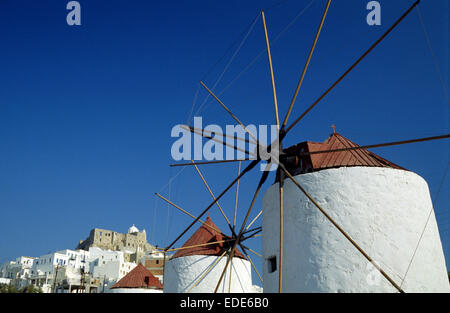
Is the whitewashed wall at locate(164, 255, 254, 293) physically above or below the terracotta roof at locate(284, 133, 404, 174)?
below

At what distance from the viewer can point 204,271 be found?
1702 centimetres

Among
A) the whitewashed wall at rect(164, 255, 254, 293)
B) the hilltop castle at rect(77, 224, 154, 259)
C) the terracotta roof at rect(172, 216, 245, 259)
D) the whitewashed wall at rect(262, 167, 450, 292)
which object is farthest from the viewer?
the hilltop castle at rect(77, 224, 154, 259)

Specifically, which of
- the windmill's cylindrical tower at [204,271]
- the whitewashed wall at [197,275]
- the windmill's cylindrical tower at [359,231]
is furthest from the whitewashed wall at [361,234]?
the whitewashed wall at [197,275]

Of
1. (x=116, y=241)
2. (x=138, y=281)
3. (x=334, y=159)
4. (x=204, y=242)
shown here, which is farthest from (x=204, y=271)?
(x=116, y=241)

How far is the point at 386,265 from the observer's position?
8.73 m

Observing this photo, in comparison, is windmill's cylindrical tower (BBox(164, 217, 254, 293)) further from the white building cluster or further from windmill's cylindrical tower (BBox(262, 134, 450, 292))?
the white building cluster

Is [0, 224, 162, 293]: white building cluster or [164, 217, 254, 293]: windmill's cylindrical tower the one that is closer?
[164, 217, 254, 293]: windmill's cylindrical tower

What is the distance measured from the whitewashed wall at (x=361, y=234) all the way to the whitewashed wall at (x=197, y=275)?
24.5 ft

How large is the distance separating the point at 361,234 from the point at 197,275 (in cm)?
966

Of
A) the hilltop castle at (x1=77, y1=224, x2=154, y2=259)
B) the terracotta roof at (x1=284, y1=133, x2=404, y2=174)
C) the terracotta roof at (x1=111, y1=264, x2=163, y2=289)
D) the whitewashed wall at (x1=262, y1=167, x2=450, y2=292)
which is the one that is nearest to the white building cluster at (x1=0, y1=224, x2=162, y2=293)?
the hilltop castle at (x1=77, y1=224, x2=154, y2=259)

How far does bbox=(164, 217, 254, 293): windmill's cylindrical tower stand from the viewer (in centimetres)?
1695

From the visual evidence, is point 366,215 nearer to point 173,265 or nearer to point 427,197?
point 427,197
